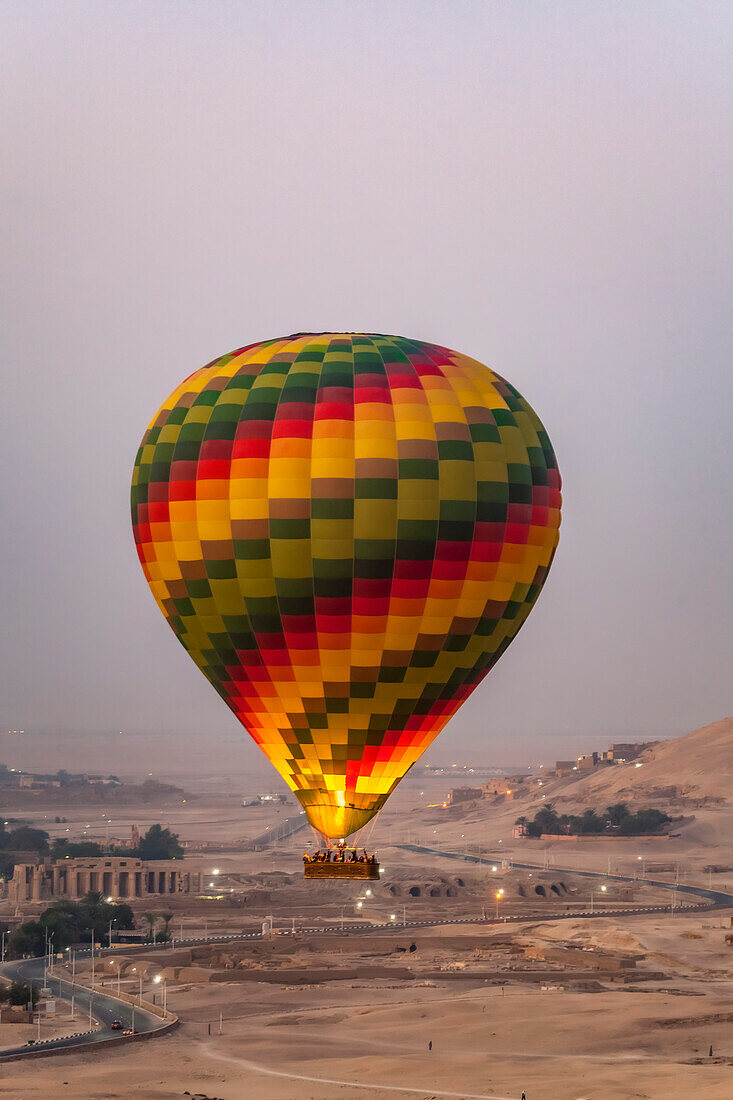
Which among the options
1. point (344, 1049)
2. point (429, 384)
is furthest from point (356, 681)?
point (344, 1049)

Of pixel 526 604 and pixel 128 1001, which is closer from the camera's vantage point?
pixel 526 604

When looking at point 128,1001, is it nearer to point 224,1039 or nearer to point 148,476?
point 224,1039

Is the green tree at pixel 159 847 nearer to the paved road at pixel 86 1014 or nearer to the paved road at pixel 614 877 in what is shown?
the paved road at pixel 614 877

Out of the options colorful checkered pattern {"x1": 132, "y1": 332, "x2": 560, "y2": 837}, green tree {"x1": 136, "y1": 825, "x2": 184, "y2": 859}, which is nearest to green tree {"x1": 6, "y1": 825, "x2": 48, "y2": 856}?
green tree {"x1": 136, "y1": 825, "x2": 184, "y2": 859}

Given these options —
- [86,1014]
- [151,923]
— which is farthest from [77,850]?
[86,1014]

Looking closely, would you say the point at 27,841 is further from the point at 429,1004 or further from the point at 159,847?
the point at 429,1004

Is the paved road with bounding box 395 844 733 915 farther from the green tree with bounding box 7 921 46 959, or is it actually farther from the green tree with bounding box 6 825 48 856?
the green tree with bounding box 7 921 46 959
